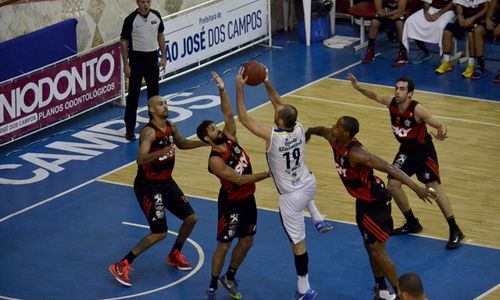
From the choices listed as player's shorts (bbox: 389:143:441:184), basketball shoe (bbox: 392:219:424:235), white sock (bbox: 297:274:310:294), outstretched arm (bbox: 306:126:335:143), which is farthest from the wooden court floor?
white sock (bbox: 297:274:310:294)

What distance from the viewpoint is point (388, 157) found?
58.8 feet

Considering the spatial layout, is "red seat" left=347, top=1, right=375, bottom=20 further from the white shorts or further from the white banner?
the white shorts

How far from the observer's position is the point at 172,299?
1358 cm

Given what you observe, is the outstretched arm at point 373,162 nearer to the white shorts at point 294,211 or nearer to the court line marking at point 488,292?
the white shorts at point 294,211

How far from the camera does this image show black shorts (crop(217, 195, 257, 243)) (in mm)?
13148

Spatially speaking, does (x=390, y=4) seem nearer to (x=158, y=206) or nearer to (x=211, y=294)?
(x=158, y=206)

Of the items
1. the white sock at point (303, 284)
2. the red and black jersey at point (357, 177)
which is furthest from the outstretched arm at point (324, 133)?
the white sock at point (303, 284)

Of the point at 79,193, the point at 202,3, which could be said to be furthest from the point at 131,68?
the point at 202,3

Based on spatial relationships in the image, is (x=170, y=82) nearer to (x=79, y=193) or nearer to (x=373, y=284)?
(x=79, y=193)

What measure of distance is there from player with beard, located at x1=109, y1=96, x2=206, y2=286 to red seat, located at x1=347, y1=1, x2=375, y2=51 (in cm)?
1028

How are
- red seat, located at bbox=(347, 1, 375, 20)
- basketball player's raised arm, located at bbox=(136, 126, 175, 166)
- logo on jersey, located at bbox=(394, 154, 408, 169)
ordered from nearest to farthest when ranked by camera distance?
1. basketball player's raised arm, located at bbox=(136, 126, 175, 166)
2. logo on jersey, located at bbox=(394, 154, 408, 169)
3. red seat, located at bbox=(347, 1, 375, 20)

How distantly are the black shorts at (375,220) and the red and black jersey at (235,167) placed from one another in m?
1.22

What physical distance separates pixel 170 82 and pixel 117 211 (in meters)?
6.30

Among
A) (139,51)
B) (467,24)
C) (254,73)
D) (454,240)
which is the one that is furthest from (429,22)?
(254,73)
